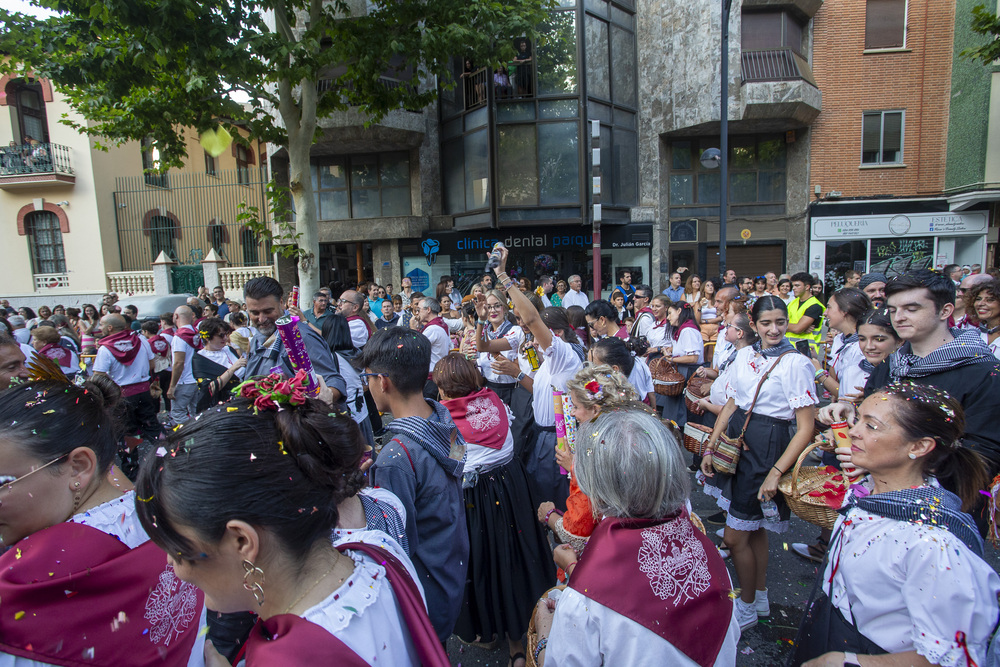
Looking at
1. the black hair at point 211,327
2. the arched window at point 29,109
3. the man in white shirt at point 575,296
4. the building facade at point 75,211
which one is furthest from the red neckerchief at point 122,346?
the arched window at point 29,109

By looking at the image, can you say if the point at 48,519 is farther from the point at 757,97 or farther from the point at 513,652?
the point at 757,97

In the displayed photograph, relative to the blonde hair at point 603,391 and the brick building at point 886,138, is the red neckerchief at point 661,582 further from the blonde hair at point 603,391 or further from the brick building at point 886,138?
the brick building at point 886,138

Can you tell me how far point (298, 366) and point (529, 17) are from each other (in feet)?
30.3

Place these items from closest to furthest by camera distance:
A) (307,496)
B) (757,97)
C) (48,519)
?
(307,496), (48,519), (757,97)

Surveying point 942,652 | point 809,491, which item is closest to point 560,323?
point 809,491

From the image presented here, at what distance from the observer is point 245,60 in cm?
724

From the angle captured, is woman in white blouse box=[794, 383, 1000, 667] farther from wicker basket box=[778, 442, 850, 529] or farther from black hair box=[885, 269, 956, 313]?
black hair box=[885, 269, 956, 313]

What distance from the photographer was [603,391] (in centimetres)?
237

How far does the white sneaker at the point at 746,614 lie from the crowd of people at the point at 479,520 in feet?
0.06

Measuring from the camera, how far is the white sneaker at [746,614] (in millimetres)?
3014

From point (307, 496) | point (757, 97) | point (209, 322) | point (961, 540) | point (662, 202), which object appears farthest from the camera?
point (662, 202)

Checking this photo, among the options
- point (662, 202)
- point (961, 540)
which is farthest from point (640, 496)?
point (662, 202)

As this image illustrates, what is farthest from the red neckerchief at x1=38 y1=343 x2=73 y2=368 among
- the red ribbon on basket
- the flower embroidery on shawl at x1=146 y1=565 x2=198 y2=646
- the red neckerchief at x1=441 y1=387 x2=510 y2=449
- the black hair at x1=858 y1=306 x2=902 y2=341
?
the black hair at x1=858 y1=306 x2=902 y2=341

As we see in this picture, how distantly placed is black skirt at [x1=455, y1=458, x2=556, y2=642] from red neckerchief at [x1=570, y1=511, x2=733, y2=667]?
1.51 metres
